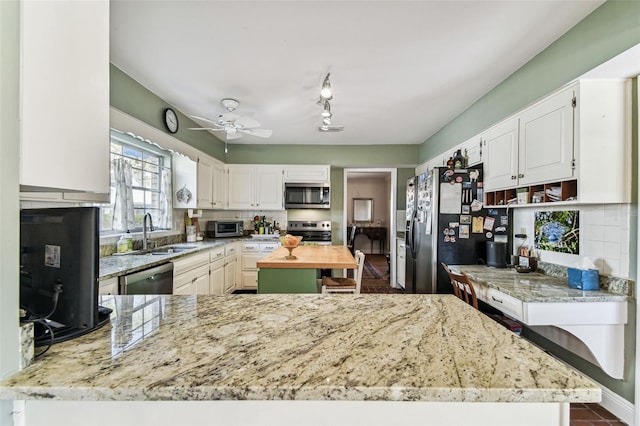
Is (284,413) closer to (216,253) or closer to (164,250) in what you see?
(164,250)

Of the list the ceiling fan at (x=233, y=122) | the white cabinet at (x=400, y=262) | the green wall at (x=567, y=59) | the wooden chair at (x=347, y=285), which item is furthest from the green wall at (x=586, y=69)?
the ceiling fan at (x=233, y=122)

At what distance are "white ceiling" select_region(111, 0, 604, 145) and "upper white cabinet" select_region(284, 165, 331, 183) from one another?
1677 millimetres

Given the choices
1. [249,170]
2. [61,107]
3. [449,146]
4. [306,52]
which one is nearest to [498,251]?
[449,146]

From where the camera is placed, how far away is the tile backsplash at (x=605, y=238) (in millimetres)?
1727

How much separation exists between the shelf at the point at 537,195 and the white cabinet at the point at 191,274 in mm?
3174

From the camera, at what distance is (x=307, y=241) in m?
5.01

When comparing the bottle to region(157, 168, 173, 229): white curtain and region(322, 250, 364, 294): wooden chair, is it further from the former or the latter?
region(157, 168, 173, 229): white curtain

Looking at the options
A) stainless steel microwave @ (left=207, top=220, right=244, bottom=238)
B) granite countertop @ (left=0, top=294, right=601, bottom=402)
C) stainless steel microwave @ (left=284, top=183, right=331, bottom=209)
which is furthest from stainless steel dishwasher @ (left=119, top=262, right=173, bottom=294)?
stainless steel microwave @ (left=284, top=183, right=331, bottom=209)

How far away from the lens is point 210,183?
4.24 meters

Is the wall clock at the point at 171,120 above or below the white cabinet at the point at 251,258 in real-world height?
above

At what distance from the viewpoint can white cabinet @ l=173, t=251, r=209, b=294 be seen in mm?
2686

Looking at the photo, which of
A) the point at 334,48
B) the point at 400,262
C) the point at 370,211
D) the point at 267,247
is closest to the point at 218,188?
the point at 267,247

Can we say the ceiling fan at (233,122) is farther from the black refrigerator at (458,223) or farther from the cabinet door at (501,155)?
the cabinet door at (501,155)

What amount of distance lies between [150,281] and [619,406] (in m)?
3.40
